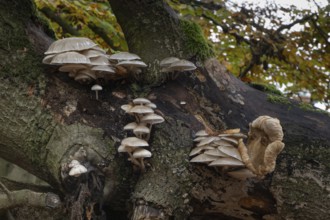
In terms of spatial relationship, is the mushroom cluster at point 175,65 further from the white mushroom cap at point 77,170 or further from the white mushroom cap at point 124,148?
the white mushroom cap at point 77,170

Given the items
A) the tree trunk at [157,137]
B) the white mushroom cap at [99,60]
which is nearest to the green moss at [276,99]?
the tree trunk at [157,137]

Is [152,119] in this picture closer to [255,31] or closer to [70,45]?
[70,45]

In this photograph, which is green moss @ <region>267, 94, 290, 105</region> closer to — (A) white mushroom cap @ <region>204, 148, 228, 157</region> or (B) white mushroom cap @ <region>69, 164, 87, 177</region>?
(A) white mushroom cap @ <region>204, 148, 228, 157</region>

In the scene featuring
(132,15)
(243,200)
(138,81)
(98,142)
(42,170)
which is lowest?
(42,170)

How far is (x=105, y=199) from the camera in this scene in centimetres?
250

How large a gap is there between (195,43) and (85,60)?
85cm

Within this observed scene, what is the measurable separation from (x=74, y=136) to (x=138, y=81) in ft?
2.03

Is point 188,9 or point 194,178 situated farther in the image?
point 188,9

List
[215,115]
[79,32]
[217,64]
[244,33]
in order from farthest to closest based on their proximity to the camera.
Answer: [244,33] → [79,32] → [217,64] → [215,115]

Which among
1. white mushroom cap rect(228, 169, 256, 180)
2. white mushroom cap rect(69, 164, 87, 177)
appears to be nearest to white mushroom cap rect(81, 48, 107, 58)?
Answer: white mushroom cap rect(69, 164, 87, 177)

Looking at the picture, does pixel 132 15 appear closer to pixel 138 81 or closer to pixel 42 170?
pixel 138 81

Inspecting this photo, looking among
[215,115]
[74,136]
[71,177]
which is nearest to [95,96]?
[74,136]

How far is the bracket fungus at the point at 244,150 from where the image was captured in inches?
85.5

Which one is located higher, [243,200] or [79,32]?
[243,200]
